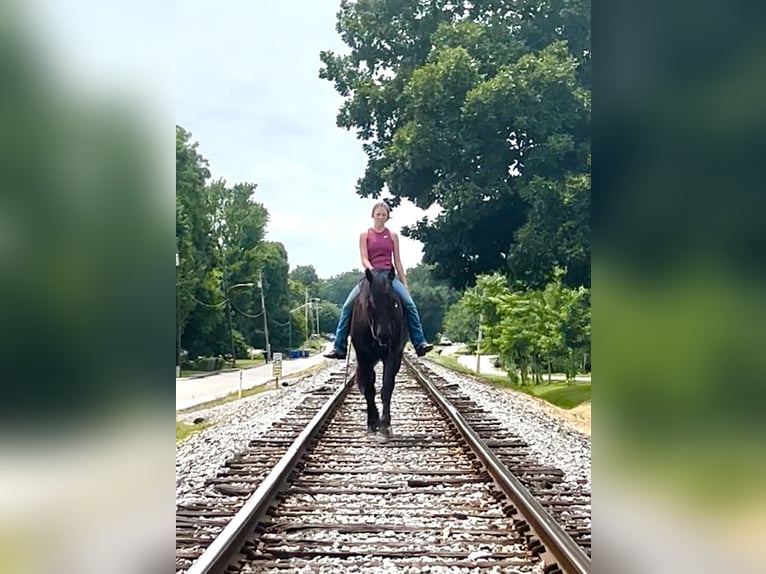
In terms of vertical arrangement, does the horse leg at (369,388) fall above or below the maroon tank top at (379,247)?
below

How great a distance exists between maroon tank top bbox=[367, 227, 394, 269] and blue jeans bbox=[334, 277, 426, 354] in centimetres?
23

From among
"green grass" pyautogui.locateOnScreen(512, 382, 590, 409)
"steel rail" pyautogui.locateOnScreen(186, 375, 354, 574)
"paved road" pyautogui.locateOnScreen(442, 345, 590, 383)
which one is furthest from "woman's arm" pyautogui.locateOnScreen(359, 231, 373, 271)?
"paved road" pyautogui.locateOnScreen(442, 345, 590, 383)

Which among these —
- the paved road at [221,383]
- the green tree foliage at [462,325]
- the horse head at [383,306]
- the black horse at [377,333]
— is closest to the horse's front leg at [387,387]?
the black horse at [377,333]

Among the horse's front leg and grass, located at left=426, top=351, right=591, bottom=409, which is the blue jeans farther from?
grass, located at left=426, top=351, right=591, bottom=409

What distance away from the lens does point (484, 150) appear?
10.8 meters

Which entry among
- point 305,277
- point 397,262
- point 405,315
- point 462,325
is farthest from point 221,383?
Result: point 397,262

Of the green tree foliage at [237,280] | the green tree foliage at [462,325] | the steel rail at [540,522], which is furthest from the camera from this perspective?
the green tree foliage at [462,325]

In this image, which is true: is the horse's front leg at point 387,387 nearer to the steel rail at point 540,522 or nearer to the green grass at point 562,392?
the steel rail at point 540,522

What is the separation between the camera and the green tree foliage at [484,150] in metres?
10.3

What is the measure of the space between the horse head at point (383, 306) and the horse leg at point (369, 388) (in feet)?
2.23
